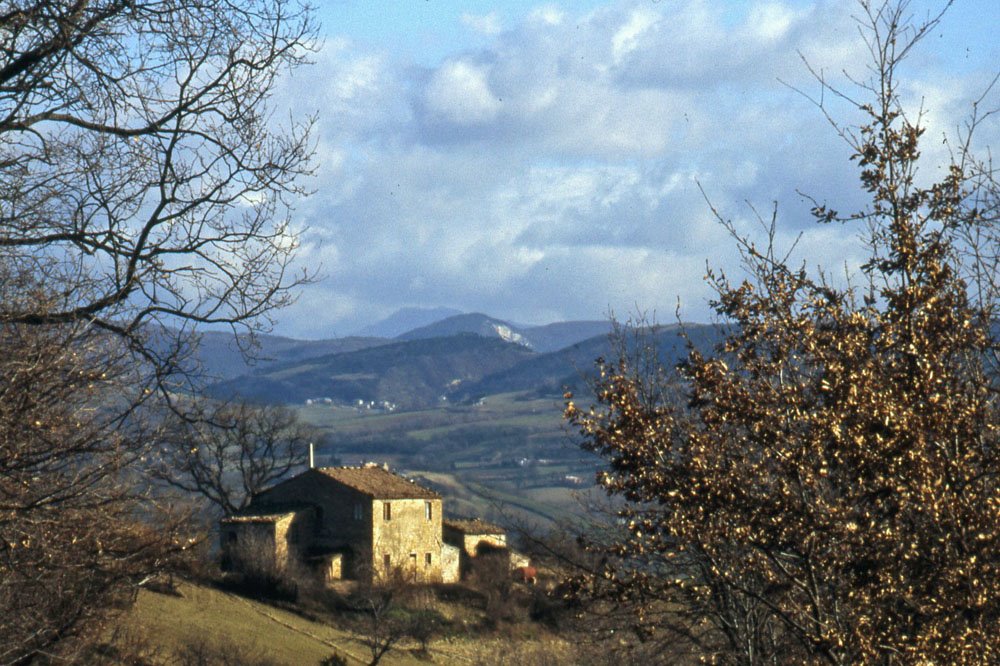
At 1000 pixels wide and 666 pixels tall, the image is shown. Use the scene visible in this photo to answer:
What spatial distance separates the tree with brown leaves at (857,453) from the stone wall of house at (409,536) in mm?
59044

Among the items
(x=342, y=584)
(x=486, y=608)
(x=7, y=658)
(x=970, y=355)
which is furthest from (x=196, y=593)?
(x=970, y=355)

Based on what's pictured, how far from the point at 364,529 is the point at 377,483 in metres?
4.44

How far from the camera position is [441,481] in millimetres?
182625

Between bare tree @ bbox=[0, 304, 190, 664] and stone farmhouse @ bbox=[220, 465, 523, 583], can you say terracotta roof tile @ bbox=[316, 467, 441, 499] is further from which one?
bare tree @ bbox=[0, 304, 190, 664]

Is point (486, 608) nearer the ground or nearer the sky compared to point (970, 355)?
nearer the ground

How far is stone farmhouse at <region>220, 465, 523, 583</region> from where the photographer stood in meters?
64.7

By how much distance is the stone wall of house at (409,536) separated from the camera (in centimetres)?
6694

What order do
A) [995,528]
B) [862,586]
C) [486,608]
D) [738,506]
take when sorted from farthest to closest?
[486,608]
[738,506]
[862,586]
[995,528]

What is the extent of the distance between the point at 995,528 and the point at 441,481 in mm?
177975

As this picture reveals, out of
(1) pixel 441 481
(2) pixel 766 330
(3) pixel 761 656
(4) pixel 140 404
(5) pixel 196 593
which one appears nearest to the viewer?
(2) pixel 766 330

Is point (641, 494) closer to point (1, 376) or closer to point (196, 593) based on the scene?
point (1, 376)

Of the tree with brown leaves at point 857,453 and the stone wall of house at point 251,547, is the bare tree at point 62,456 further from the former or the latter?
the stone wall of house at point 251,547

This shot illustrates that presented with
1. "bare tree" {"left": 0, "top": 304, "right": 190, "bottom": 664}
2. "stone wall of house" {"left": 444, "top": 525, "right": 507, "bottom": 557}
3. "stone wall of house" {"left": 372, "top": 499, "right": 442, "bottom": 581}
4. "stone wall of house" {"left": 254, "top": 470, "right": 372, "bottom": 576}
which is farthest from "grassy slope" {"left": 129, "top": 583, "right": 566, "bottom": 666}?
"bare tree" {"left": 0, "top": 304, "right": 190, "bottom": 664}

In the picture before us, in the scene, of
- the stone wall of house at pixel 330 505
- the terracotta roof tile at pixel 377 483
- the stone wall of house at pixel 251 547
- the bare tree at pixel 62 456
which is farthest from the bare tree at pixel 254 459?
the bare tree at pixel 62 456
